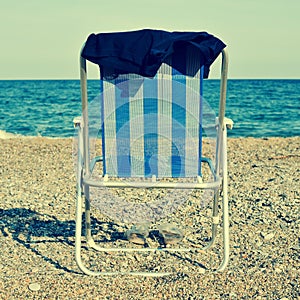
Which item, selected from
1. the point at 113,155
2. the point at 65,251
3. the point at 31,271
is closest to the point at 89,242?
the point at 65,251

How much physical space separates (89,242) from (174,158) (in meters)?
0.97

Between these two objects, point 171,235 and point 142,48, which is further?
point 171,235

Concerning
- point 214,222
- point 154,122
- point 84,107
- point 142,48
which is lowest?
point 214,222

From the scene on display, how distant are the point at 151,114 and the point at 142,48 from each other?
0.47m

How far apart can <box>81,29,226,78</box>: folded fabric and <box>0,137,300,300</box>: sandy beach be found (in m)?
1.34

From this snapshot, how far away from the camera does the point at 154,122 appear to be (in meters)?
3.39

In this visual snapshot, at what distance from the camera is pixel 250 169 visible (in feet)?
21.6

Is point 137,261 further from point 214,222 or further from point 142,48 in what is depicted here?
point 142,48

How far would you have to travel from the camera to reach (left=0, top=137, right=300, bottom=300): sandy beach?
121 inches

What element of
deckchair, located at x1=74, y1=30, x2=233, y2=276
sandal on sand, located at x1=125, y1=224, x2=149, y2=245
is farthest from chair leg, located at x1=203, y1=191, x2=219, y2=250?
sandal on sand, located at x1=125, y1=224, x2=149, y2=245

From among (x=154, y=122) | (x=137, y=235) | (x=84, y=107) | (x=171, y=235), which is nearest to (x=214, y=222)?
(x=171, y=235)

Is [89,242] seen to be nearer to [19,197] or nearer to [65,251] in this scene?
[65,251]

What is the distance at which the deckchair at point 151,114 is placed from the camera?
123 inches

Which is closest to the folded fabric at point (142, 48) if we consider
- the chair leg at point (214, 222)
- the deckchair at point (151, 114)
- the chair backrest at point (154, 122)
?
the deckchair at point (151, 114)
